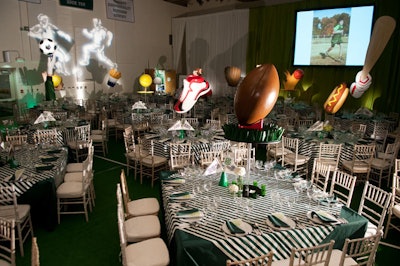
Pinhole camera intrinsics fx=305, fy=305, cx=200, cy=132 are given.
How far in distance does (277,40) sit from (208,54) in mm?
3715

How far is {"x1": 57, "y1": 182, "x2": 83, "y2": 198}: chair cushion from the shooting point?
4.65 m

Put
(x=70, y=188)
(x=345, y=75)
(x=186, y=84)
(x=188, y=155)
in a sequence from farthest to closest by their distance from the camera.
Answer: (x=345, y=75)
(x=188, y=155)
(x=70, y=188)
(x=186, y=84)

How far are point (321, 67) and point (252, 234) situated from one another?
10.0 m

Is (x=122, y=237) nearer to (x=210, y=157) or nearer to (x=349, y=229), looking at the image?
(x=349, y=229)

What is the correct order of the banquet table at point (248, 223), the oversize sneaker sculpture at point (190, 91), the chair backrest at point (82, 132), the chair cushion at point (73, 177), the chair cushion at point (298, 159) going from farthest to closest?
the chair backrest at point (82, 132) < the chair cushion at point (298, 159) < the chair cushion at point (73, 177) < the oversize sneaker sculpture at point (190, 91) < the banquet table at point (248, 223)

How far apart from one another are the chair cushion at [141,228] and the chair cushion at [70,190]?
4.27 feet

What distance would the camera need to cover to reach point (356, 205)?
541 centimetres

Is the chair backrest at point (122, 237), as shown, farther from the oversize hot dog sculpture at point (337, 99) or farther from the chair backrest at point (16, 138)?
the oversize hot dog sculpture at point (337, 99)

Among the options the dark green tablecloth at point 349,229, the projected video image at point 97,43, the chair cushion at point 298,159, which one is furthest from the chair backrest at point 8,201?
the projected video image at point 97,43

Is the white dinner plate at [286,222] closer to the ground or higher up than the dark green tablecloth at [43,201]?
higher up

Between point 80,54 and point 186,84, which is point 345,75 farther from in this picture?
point 80,54

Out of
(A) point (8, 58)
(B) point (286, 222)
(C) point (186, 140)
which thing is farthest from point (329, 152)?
(A) point (8, 58)

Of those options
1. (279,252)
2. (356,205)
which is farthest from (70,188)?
(356,205)

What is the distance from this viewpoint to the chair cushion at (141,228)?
11.7 ft
